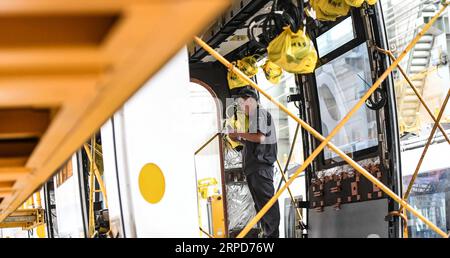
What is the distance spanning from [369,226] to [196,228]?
9.66ft

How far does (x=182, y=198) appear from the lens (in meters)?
4.47

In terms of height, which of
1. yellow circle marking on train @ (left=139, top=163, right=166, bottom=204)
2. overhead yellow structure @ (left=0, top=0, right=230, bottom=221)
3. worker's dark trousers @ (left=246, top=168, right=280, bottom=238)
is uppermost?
overhead yellow structure @ (left=0, top=0, right=230, bottom=221)

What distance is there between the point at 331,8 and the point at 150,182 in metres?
2.88

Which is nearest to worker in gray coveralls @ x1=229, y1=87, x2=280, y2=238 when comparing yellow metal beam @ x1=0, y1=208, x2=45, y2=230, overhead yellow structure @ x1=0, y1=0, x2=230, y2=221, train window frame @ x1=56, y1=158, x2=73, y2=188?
train window frame @ x1=56, y1=158, x2=73, y2=188

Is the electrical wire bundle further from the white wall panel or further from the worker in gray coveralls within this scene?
the worker in gray coveralls

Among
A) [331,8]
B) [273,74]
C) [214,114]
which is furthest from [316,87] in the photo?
[214,114]

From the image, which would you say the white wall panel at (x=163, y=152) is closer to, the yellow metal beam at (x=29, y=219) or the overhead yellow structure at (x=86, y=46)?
the overhead yellow structure at (x=86, y=46)

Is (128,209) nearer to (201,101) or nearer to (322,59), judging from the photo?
(322,59)

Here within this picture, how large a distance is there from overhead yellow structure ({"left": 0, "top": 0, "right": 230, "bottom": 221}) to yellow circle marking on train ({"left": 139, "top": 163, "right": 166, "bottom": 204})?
9.17ft

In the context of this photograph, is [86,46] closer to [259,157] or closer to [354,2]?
[354,2]

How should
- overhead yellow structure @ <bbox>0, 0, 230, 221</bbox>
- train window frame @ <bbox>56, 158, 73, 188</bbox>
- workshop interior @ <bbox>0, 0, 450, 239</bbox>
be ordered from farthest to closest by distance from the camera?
1. train window frame @ <bbox>56, 158, 73, 188</bbox>
2. workshop interior @ <bbox>0, 0, 450, 239</bbox>
3. overhead yellow structure @ <bbox>0, 0, 230, 221</bbox>

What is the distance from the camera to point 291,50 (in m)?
6.09

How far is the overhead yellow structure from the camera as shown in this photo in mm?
1090

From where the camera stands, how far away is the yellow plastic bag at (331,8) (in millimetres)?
6609
